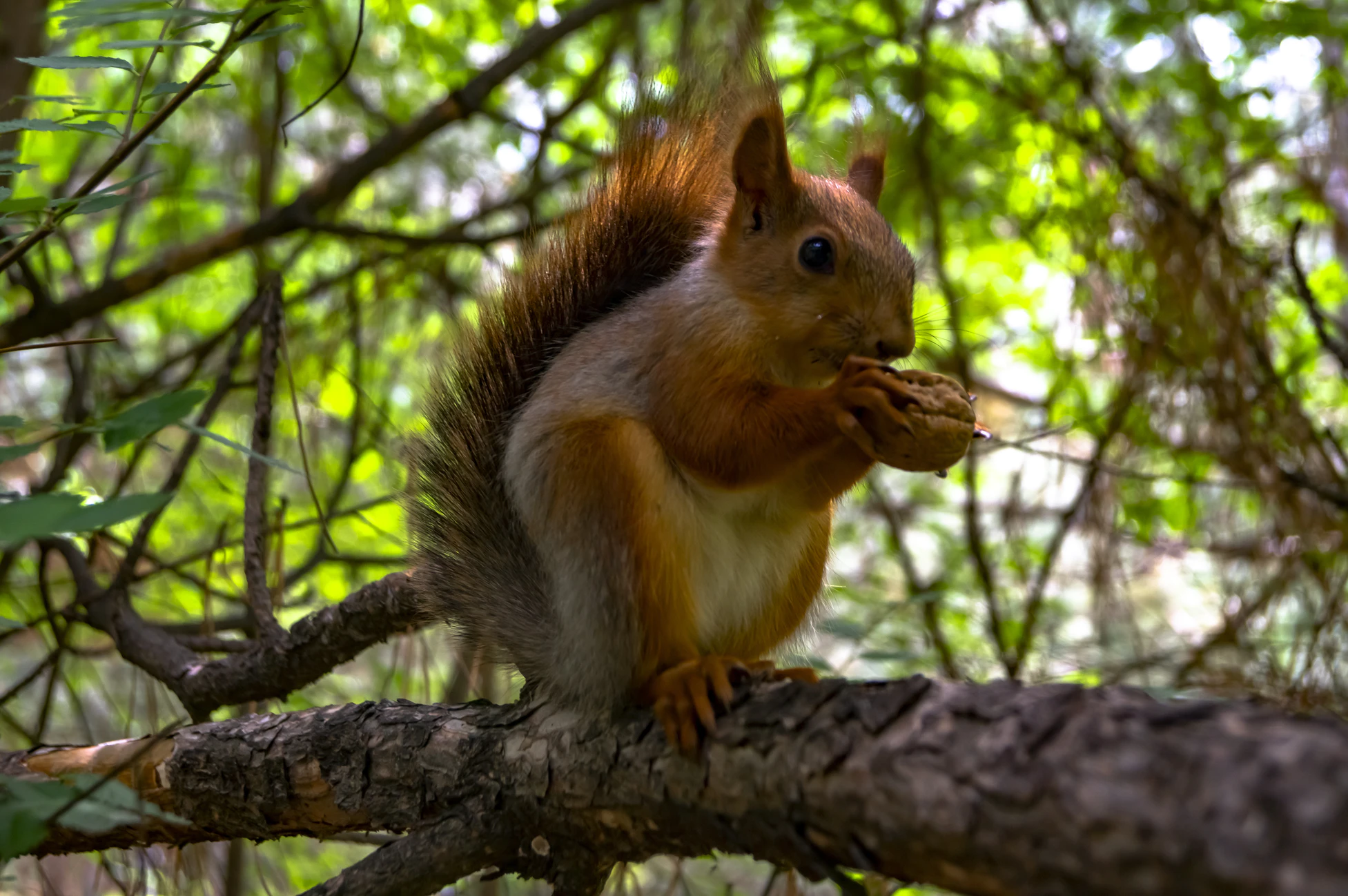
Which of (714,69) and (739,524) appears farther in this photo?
(714,69)

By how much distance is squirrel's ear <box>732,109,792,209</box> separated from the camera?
1620 mm

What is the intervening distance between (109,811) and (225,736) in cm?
54

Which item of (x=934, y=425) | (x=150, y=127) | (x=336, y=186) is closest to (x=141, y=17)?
(x=150, y=127)

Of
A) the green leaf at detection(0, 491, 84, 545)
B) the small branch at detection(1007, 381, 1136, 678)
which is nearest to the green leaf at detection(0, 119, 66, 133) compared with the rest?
the green leaf at detection(0, 491, 84, 545)

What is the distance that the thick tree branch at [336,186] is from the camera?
235cm

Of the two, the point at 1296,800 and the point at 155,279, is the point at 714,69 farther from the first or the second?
the point at 1296,800

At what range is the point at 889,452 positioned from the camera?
1319 mm

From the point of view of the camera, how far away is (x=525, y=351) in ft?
5.38

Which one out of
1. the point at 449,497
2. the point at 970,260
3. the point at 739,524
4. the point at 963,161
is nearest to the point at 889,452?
the point at 739,524

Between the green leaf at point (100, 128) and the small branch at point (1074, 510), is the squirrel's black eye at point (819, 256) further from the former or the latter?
the small branch at point (1074, 510)

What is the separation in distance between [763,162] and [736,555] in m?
0.62

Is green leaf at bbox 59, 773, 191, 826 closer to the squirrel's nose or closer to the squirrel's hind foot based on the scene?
the squirrel's hind foot

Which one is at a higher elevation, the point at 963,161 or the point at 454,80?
the point at 454,80

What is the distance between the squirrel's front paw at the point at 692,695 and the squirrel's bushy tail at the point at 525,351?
29 cm
